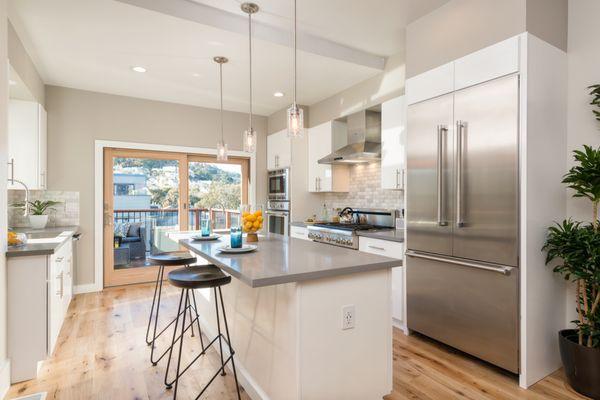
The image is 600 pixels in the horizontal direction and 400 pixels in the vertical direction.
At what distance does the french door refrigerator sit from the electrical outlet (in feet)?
3.77

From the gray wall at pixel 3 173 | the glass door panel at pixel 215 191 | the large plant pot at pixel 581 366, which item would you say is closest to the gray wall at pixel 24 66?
the gray wall at pixel 3 173

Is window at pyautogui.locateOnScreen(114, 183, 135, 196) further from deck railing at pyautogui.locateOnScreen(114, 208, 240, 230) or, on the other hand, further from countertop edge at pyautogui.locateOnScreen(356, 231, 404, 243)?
countertop edge at pyautogui.locateOnScreen(356, 231, 404, 243)

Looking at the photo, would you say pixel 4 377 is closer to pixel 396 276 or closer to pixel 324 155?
pixel 396 276

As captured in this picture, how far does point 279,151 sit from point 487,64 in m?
3.33

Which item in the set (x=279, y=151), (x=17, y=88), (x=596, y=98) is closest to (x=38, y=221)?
(x=17, y=88)

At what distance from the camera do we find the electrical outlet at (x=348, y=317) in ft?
5.96

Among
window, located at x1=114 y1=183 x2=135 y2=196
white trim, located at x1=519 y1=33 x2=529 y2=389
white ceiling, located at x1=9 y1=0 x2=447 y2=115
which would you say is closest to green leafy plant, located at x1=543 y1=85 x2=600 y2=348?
white trim, located at x1=519 y1=33 x2=529 y2=389

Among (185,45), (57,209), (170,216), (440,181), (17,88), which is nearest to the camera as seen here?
(440,181)

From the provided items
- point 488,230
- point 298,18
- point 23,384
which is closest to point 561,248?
point 488,230

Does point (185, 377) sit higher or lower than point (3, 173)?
lower

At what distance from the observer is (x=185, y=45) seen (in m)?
3.18

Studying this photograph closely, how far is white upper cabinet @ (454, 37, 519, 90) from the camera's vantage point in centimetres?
227

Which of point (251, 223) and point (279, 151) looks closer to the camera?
point (251, 223)

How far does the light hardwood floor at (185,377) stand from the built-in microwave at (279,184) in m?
2.62
